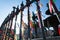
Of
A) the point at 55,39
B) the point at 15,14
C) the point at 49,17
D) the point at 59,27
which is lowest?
the point at 55,39

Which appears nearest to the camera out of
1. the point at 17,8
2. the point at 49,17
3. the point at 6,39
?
the point at 49,17

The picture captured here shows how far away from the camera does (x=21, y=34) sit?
1805cm

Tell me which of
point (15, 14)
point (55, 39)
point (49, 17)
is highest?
point (15, 14)

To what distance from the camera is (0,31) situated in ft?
98.5

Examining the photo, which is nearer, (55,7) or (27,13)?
(55,7)

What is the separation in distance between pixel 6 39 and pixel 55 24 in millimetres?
11322

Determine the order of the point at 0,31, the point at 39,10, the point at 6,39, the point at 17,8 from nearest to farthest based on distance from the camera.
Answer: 1. the point at 39,10
2. the point at 17,8
3. the point at 6,39
4. the point at 0,31

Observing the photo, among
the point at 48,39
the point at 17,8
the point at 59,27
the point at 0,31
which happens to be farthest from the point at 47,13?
the point at 0,31

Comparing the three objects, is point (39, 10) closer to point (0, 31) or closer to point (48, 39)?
point (48, 39)

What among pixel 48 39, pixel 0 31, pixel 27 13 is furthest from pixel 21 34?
pixel 0 31

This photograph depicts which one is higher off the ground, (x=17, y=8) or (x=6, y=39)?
(x=17, y=8)

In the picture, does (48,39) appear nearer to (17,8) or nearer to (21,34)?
(21,34)

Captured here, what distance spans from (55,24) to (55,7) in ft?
10.8

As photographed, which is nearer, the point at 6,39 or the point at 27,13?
the point at 27,13
